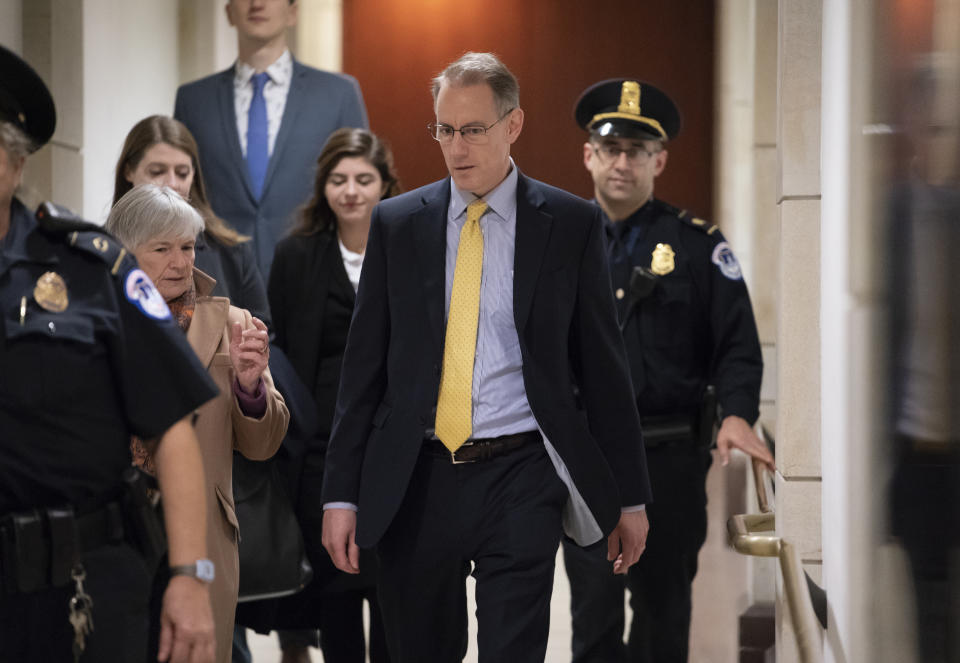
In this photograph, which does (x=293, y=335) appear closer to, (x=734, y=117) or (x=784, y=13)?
(x=784, y=13)

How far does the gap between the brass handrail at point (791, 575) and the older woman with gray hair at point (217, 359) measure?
112 centimetres

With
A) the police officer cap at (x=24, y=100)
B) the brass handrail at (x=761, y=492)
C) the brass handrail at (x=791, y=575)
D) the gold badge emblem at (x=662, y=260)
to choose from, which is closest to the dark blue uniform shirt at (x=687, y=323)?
the gold badge emblem at (x=662, y=260)

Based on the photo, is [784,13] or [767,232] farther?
[767,232]

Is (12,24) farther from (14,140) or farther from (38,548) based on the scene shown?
(38,548)

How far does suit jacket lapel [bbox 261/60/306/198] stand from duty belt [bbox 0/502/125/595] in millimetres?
3189

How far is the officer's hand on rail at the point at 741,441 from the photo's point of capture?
4.05 m

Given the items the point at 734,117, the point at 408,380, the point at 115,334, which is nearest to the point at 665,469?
the point at 408,380

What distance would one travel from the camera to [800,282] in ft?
11.6

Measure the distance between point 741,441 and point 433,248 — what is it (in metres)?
1.44

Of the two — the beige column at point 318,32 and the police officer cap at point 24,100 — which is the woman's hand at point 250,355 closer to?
the police officer cap at point 24,100

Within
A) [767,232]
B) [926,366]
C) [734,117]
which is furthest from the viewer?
[734,117]

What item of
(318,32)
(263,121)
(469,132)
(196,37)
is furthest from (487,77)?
(318,32)

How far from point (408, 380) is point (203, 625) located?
84 cm

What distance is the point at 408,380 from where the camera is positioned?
3010 millimetres
